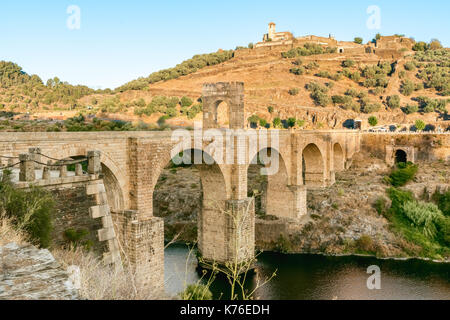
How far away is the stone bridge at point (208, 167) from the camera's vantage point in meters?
14.3

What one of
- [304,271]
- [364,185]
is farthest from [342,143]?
[304,271]

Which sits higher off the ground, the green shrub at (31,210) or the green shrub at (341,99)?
the green shrub at (341,99)

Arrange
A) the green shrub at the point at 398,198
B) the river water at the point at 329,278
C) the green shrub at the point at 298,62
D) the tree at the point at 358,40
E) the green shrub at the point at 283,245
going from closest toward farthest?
the river water at the point at 329,278 → the green shrub at the point at 283,245 → the green shrub at the point at 398,198 → the green shrub at the point at 298,62 → the tree at the point at 358,40

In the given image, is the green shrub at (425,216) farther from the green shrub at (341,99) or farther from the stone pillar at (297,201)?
the green shrub at (341,99)

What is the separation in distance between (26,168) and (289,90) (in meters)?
62.1

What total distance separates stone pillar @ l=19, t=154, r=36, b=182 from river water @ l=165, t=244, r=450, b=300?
8.79m

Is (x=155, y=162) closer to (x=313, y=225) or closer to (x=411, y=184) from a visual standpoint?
(x=313, y=225)

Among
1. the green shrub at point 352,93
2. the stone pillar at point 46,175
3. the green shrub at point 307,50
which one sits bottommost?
the stone pillar at point 46,175

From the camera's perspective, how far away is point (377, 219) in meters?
28.1

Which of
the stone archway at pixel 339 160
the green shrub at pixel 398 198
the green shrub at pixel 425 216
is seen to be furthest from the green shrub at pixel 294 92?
the green shrub at pixel 425 216

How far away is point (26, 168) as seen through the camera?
35.2 feet

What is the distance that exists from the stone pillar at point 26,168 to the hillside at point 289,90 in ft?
136
